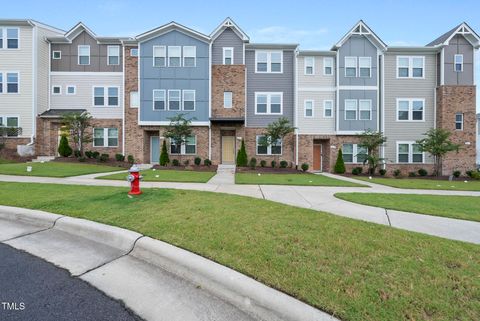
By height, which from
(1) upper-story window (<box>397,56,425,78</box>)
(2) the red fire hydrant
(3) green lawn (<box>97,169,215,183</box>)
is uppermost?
(1) upper-story window (<box>397,56,425,78</box>)

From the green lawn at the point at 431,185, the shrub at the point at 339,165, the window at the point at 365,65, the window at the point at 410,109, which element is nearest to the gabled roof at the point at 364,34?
the window at the point at 365,65

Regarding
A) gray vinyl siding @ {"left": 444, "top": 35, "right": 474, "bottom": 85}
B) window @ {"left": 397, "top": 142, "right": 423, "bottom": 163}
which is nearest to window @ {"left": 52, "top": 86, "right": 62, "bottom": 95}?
window @ {"left": 397, "top": 142, "right": 423, "bottom": 163}

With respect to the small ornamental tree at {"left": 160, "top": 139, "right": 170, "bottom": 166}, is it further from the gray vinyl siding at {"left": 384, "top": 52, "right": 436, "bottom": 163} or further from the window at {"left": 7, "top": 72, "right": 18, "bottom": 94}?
the gray vinyl siding at {"left": 384, "top": 52, "right": 436, "bottom": 163}

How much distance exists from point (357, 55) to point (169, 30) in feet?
47.4

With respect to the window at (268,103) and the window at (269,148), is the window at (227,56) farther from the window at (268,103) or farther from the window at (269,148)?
the window at (269,148)

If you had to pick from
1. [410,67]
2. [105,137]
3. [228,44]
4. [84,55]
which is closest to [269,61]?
[228,44]

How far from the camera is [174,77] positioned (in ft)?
65.5

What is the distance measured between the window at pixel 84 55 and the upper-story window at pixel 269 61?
44.0ft

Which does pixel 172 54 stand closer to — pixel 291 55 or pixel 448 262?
pixel 291 55

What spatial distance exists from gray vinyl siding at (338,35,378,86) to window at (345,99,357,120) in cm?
145

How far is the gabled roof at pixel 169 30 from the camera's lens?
19547 millimetres

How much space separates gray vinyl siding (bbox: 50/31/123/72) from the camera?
69.1 ft

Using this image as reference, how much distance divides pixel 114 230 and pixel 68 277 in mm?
1207

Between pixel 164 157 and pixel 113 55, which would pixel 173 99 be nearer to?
pixel 164 157
